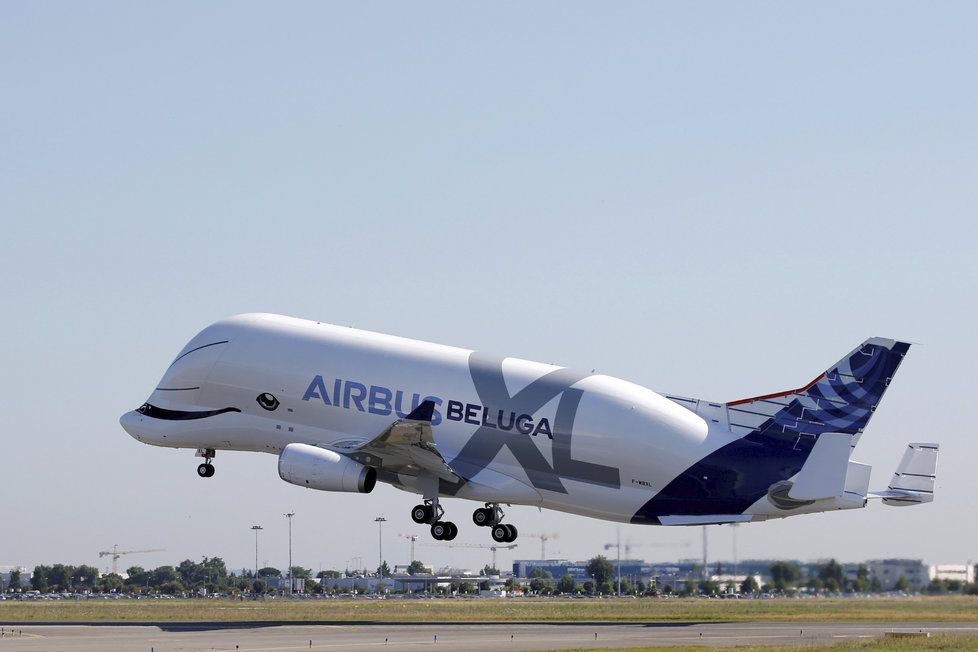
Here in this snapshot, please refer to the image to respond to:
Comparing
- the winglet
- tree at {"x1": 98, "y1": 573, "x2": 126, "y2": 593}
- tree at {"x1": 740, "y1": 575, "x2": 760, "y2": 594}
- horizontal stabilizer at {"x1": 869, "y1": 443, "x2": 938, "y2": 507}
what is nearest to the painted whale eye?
the winglet

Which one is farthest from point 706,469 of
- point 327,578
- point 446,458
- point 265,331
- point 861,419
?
point 327,578

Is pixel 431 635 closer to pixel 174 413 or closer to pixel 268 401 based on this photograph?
pixel 268 401

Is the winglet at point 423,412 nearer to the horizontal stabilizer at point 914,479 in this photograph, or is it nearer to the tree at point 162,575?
the horizontal stabilizer at point 914,479

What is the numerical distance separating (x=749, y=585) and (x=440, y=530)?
26274 millimetres

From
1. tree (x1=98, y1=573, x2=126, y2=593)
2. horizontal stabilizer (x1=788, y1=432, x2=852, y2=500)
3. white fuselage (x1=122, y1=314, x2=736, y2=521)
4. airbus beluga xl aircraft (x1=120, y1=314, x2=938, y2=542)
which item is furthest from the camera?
tree (x1=98, y1=573, x2=126, y2=593)

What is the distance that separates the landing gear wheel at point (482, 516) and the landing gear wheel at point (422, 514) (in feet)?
11.0

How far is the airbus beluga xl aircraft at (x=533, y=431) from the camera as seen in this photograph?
56000mm

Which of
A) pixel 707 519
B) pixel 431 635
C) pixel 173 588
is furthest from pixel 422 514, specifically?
pixel 173 588

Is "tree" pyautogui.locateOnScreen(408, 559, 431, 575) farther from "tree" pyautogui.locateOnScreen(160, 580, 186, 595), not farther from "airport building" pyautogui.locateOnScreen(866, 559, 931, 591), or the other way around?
"airport building" pyautogui.locateOnScreen(866, 559, 931, 591)

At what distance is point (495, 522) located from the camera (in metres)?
62.6

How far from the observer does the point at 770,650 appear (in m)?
42.3

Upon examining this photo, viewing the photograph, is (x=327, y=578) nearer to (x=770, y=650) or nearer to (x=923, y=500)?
(x=923, y=500)

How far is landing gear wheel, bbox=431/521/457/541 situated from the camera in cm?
5909

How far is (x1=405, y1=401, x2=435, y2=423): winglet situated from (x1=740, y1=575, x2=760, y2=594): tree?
87.8 ft
